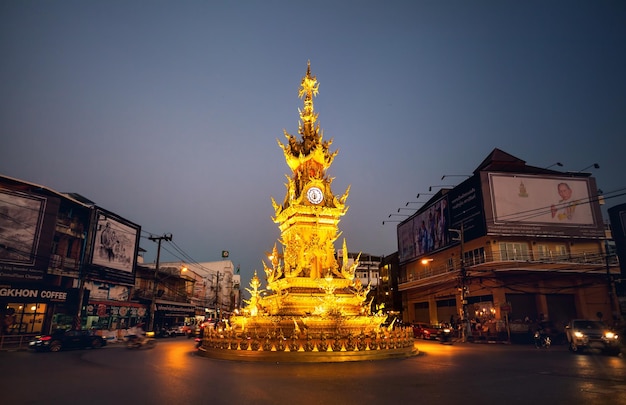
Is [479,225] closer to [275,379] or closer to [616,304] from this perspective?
[616,304]

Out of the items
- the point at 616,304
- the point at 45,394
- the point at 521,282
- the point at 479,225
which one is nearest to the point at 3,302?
the point at 45,394

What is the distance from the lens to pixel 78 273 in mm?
34625

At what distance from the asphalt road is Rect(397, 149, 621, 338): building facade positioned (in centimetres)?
Answer: 1870

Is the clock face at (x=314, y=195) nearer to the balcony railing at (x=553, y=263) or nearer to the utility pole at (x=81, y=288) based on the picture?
the balcony railing at (x=553, y=263)

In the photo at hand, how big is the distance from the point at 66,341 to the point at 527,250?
124 feet

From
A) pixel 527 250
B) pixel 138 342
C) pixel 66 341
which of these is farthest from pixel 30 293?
pixel 527 250

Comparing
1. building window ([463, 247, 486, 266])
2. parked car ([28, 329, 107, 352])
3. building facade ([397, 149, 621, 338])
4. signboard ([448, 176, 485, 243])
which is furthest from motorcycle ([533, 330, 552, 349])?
parked car ([28, 329, 107, 352])

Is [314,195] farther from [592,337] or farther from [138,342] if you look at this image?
[592,337]

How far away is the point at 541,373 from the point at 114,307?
129 ft

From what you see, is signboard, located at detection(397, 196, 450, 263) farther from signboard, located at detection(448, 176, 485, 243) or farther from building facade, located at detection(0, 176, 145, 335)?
A: building facade, located at detection(0, 176, 145, 335)

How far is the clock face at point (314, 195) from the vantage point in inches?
778

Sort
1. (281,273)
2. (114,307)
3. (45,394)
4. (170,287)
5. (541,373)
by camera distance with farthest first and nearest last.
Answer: (170,287), (114,307), (281,273), (541,373), (45,394)

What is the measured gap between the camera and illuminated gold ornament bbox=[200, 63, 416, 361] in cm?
1477

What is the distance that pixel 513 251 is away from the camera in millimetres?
34875
